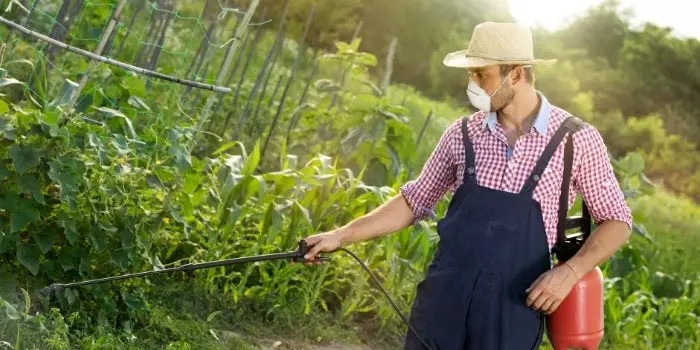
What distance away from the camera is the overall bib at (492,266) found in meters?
3.10

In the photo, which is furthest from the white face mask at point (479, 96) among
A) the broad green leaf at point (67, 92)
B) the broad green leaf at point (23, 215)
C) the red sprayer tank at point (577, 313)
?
the broad green leaf at point (67, 92)

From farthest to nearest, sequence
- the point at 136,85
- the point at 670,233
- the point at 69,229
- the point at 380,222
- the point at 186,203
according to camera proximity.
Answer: the point at 670,233
the point at 136,85
the point at 186,203
the point at 69,229
the point at 380,222

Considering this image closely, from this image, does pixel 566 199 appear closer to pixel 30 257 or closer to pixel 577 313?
pixel 577 313

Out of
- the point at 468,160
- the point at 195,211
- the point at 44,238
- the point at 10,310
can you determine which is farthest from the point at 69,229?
the point at 468,160

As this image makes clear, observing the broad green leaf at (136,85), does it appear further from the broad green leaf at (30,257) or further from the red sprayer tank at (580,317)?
the red sprayer tank at (580,317)

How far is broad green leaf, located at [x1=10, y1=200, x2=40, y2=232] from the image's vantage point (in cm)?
412

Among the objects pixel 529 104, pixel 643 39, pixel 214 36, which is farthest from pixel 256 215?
pixel 643 39

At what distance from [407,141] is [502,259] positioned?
3.15 meters

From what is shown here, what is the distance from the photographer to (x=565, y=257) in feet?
10.3

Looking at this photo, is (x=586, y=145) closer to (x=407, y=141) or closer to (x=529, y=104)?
(x=529, y=104)

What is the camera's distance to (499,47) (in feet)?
10.4

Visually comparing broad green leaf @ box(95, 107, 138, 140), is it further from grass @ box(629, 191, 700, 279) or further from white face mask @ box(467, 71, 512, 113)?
grass @ box(629, 191, 700, 279)

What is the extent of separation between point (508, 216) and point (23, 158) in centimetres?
181

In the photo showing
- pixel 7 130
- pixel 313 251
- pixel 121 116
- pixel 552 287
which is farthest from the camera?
pixel 121 116
